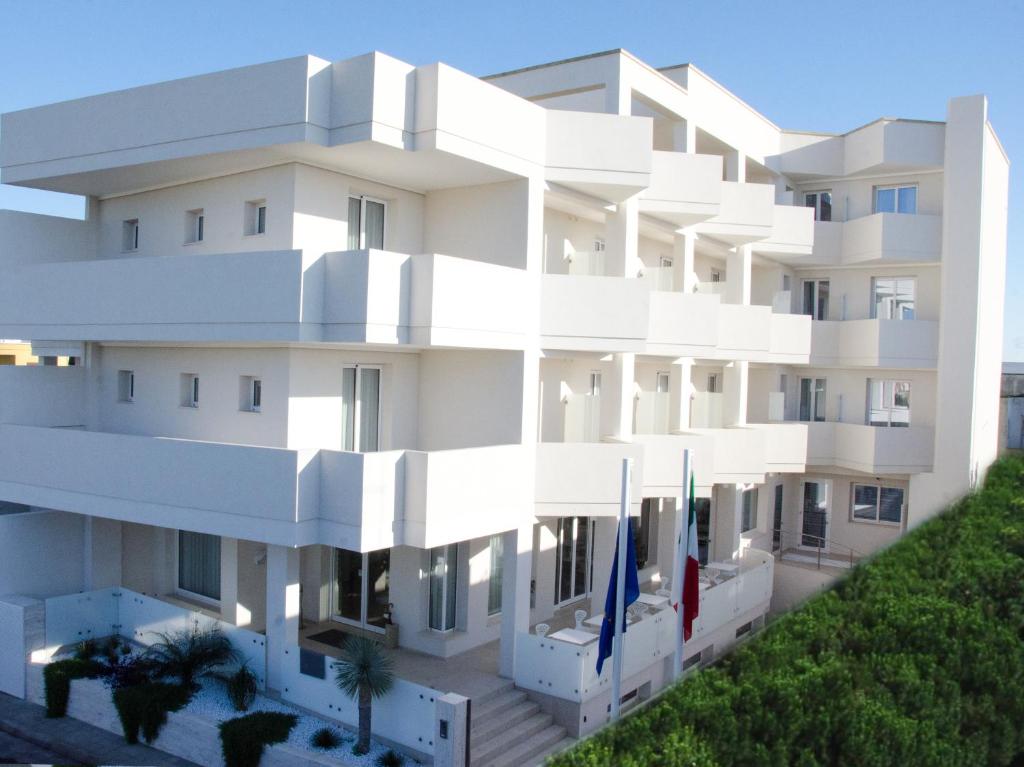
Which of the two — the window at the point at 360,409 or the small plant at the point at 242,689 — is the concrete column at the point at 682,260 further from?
the small plant at the point at 242,689

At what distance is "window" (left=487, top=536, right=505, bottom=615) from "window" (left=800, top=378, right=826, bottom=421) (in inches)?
562

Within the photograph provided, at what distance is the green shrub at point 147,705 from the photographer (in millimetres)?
14172

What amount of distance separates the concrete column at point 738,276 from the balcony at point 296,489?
9.96 meters

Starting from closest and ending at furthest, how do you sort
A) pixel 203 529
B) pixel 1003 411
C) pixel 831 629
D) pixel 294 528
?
pixel 831 629 < pixel 294 528 < pixel 203 529 < pixel 1003 411

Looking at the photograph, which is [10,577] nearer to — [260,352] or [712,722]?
[260,352]

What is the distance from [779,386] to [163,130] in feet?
63.5

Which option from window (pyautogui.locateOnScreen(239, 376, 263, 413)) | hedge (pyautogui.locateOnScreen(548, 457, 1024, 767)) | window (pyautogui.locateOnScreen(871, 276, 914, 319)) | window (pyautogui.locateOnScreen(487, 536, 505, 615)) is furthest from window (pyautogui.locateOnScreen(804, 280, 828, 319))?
hedge (pyautogui.locateOnScreen(548, 457, 1024, 767))

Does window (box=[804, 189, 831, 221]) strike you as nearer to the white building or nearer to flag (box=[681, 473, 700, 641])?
the white building

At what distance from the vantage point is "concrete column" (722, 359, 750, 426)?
23.9m

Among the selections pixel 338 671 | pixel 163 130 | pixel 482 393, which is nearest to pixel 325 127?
pixel 163 130

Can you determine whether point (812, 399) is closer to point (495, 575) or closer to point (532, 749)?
point (495, 575)

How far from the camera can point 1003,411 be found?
32250mm

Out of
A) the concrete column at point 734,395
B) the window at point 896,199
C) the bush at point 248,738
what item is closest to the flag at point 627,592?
the bush at point 248,738

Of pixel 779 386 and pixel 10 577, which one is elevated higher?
pixel 779 386
